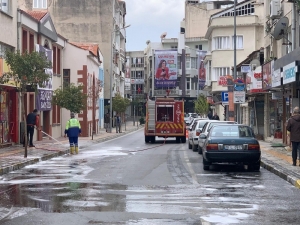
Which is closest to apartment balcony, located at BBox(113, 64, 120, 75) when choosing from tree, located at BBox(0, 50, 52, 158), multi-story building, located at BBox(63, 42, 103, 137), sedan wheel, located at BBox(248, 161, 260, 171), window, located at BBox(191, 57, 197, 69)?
window, located at BBox(191, 57, 197, 69)

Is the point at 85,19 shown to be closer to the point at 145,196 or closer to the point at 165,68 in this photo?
the point at 165,68

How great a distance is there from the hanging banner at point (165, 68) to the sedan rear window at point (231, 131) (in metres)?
74.5

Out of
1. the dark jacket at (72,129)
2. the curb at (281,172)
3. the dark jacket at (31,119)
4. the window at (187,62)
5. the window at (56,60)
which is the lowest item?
the curb at (281,172)

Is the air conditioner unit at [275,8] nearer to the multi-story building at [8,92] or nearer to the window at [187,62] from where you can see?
the multi-story building at [8,92]

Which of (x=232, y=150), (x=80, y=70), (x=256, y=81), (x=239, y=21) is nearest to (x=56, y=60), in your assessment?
(x=80, y=70)

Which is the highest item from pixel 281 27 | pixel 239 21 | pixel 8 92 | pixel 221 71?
pixel 239 21

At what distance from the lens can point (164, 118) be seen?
36094 mm

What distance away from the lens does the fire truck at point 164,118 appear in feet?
118

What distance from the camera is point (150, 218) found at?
9.61 meters

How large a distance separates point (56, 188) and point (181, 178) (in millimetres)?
3765

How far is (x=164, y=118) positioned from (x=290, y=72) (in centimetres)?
1407

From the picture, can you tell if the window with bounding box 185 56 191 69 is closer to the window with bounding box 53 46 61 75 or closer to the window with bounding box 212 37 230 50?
the window with bounding box 212 37 230 50

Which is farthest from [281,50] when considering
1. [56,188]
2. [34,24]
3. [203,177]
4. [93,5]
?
[93,5]

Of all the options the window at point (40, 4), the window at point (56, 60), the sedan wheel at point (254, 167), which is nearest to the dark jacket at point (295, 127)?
the sedan wheel at point (254, 167)
